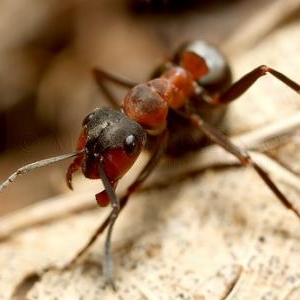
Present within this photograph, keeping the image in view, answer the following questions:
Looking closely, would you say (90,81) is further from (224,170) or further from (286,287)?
(286,287)

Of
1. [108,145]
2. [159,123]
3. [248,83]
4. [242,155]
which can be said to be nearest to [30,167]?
[108,145]

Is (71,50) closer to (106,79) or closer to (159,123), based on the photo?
(106,79)

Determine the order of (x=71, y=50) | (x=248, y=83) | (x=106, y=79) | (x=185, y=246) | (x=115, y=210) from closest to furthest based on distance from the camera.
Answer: (x=115, y=210)
(x=185, y=246)
(x=248, y=83)
(x=106, y=79)
(x=71, y=50)

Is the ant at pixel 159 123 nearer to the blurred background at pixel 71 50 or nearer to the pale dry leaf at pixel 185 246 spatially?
the pale dry leaf at pixel 185 246

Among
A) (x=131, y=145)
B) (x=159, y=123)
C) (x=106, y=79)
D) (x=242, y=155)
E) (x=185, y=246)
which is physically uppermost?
(x=106, y=79)

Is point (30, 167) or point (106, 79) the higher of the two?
point (106, 79)

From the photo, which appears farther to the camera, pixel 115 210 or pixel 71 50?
pixel 71 50

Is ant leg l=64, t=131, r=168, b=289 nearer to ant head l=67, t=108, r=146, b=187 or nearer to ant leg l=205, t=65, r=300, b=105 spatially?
ant head l=67, t=108, r=146, b=187
